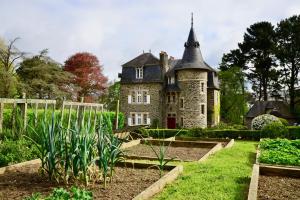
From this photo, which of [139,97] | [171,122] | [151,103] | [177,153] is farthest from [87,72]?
[177,153]

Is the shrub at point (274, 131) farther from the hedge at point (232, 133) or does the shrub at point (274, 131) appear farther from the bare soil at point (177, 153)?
the bare soil at point (177, 153)

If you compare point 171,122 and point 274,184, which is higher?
point 171,122

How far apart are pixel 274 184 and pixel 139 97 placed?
2903 cm

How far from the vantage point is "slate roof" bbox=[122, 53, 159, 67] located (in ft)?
114

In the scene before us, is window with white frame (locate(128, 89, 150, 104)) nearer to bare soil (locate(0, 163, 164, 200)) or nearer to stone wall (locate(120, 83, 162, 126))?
stone wall (locate(120, 83, 162, 126))

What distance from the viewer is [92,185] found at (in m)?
5.65

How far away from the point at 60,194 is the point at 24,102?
22.9 ft

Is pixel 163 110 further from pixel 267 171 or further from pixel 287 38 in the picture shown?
pixel 267 171

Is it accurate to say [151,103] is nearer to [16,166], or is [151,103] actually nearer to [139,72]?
[139,72]

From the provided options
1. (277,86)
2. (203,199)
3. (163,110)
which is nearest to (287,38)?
(277,86)

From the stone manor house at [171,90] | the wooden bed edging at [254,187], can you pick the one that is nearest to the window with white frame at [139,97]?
the stone manor house at [171,90]

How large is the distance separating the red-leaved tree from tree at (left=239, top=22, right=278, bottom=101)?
20999mm

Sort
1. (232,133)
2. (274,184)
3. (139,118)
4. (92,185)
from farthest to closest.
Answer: (139,118)
(232,133)
(274,184)
(92,185)

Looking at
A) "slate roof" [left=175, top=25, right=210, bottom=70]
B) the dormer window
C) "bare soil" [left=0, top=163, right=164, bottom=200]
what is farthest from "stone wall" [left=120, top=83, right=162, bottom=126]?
"bare soil" [left=0, top=163, right=164, bottom=200]
